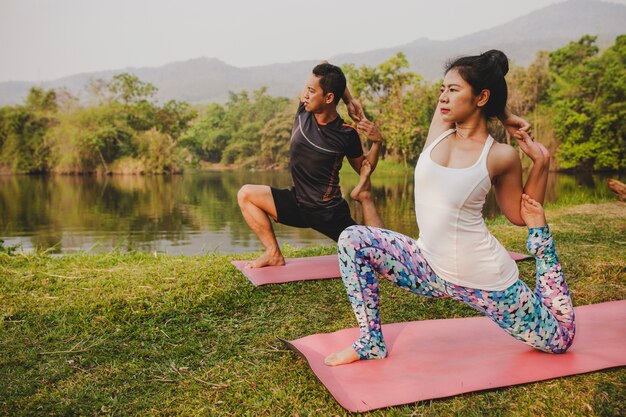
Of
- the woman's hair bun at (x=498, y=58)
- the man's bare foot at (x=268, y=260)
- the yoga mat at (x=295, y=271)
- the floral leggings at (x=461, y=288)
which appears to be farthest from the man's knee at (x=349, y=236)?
the man's bare foot at (x=268, y=260)

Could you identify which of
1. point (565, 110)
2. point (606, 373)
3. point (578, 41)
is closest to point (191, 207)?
point (606, 373)

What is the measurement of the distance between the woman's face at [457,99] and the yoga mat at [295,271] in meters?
1.88

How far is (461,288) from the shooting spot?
2197 millimetres

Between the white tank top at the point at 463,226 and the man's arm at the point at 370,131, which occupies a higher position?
the man's arm at the point at 370,131

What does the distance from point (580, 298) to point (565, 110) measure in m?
20.2

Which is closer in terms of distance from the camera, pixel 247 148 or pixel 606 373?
pixel 606 373

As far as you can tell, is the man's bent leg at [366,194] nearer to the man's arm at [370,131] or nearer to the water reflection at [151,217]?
the man's arm at [370,131]

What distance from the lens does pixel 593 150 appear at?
21.4 m

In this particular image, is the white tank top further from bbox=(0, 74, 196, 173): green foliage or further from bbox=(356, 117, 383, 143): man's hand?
bbox=(0, 74, 196, 173): green foliage

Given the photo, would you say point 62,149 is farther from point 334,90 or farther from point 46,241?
point 334,90

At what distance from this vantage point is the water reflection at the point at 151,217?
9352mm

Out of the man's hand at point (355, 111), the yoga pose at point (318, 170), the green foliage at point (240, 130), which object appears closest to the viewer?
the man's hand at point (355, 111)

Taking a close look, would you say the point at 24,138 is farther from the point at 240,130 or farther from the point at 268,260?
the point at 268,260

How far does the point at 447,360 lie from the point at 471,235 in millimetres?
610
